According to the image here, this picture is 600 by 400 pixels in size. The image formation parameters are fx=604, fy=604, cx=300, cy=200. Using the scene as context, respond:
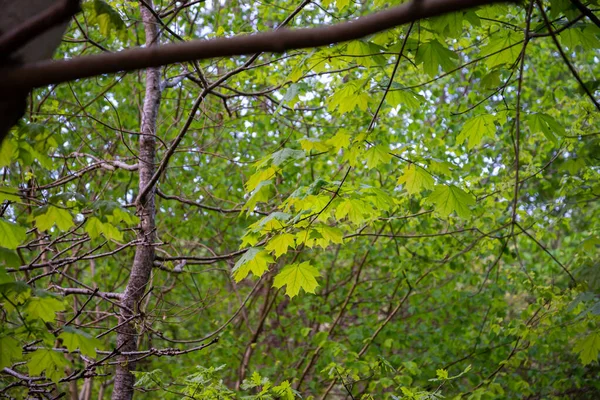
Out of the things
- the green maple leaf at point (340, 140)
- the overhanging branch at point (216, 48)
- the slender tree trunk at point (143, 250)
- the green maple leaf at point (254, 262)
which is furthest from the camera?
the slender tree trunk at point (143, 250)

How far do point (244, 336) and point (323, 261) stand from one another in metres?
1.48

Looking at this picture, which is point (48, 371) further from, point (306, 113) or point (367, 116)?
point (306, 113)

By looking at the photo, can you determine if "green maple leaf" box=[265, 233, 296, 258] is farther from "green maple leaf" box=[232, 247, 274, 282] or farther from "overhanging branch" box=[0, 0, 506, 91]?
"overhanging branch" box=[0, 0, 506, 91]

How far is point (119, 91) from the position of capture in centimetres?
647

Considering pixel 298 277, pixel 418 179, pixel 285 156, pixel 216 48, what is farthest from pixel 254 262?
pixel 216 48

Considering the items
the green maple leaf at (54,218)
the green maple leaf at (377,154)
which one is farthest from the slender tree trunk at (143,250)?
the green maple leaf at (377,154)

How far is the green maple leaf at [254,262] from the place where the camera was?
2.35 meters

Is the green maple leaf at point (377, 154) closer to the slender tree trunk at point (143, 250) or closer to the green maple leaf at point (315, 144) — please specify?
the green maple leaf at point (315, 144)

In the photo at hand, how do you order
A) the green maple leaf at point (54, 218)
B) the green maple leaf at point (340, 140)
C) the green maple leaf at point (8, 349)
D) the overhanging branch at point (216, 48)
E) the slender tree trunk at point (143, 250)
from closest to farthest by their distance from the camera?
the overhanging branch at point (216, 48) → the green maple leaf at point (8, 349) → the green maple leaf at point (54, 218) → the green maple leaf at point (340, 140) → the slender tree trunk at point (143, 250)

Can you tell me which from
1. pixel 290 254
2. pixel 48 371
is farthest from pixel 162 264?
pixel 290 254

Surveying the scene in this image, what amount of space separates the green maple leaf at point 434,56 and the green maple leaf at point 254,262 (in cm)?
98

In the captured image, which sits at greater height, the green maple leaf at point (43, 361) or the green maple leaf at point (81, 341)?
the green maple leaf at point (81, 341)

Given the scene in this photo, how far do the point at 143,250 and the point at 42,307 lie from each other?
5.65ft

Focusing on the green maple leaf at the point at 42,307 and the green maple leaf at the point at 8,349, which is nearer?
the green maple leaf at the point at 8,349
